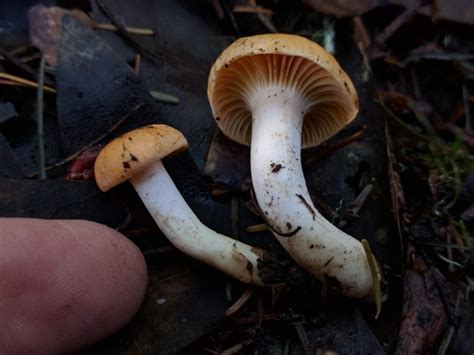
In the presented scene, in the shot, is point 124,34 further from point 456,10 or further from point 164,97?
point 456,10

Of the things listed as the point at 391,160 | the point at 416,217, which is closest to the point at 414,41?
the point at 391,160

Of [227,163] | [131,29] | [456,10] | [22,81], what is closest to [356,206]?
[227,163]

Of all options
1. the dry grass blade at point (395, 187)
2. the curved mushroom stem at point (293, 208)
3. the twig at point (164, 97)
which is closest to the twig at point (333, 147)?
the dry grass blade at point (395, 187)

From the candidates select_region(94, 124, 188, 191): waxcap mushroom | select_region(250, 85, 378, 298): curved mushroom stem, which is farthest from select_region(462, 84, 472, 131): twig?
select_region(94, 124, 188, 191): waxcap mushroom

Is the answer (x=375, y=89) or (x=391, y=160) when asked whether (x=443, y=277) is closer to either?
(x=391, y=160)

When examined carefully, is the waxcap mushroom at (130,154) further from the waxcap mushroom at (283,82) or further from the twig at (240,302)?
the twig at (240,302)
